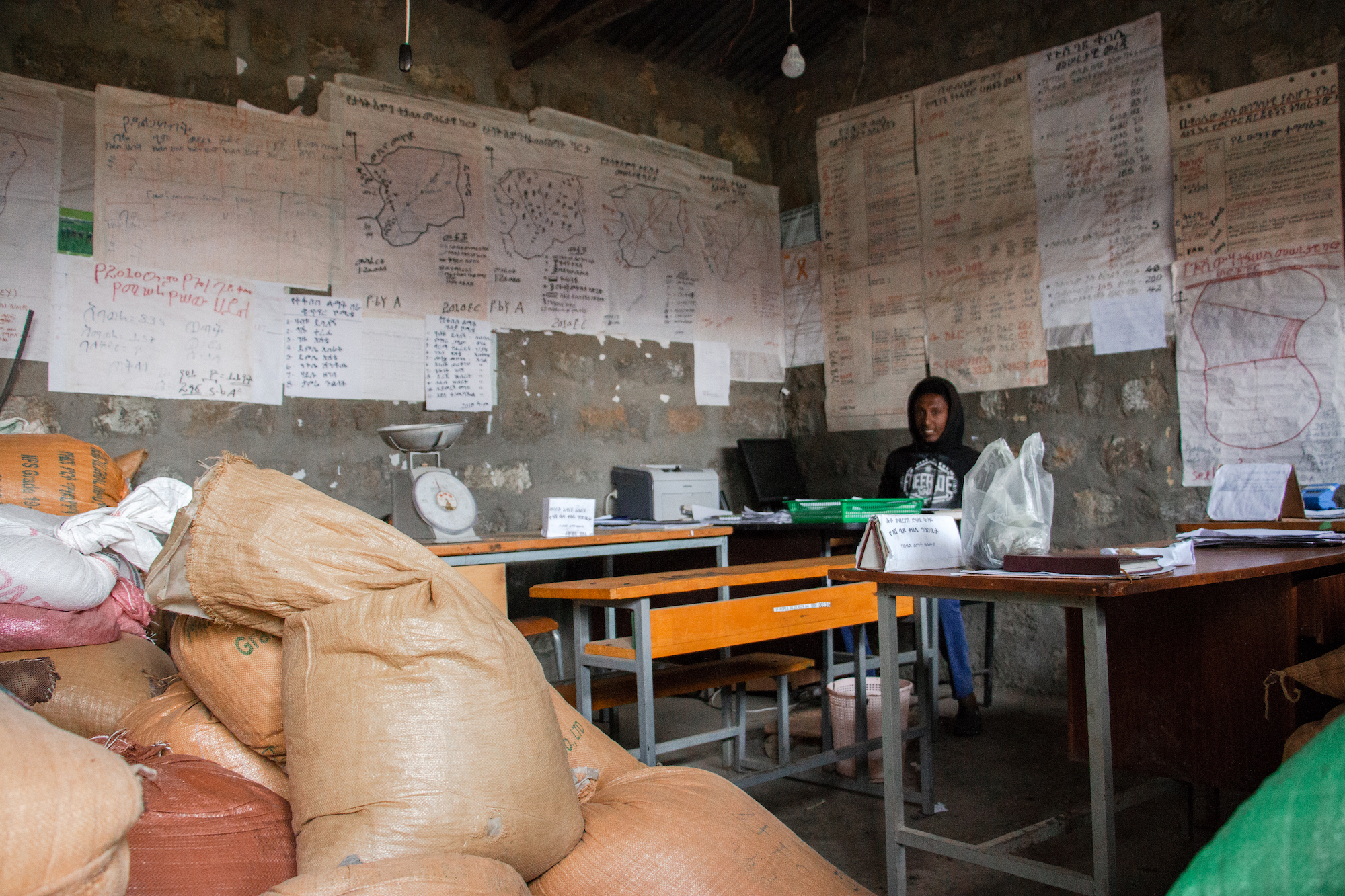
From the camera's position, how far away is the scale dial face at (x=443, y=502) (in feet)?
10.1

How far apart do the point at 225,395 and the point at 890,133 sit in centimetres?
341

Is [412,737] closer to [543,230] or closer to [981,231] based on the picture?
[543,230]

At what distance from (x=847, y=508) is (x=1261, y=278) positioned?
183 centimetres

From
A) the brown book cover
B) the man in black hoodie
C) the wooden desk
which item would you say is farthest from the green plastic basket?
the brown book cover

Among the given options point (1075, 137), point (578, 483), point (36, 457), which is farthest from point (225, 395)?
point (1075, 137)

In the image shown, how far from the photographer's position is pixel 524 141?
4383 mm

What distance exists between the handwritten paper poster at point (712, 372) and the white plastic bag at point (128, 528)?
10.1 ft

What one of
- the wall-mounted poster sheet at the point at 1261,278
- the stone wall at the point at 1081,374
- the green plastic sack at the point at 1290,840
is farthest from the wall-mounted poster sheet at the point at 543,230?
the green plastic sack at the point at 1290,840

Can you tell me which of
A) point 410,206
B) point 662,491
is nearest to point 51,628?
point 410,206

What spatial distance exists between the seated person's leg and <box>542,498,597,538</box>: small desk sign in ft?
4.43

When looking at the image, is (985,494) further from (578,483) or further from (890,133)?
(890,133)

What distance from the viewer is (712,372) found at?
16.7 feet

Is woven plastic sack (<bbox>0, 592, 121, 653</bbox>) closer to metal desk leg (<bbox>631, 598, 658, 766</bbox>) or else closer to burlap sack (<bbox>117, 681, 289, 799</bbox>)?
burlap sack (<bbox>117, 681, 289, 799</bbox>)

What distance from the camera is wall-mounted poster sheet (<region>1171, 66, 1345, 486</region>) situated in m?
3.54
